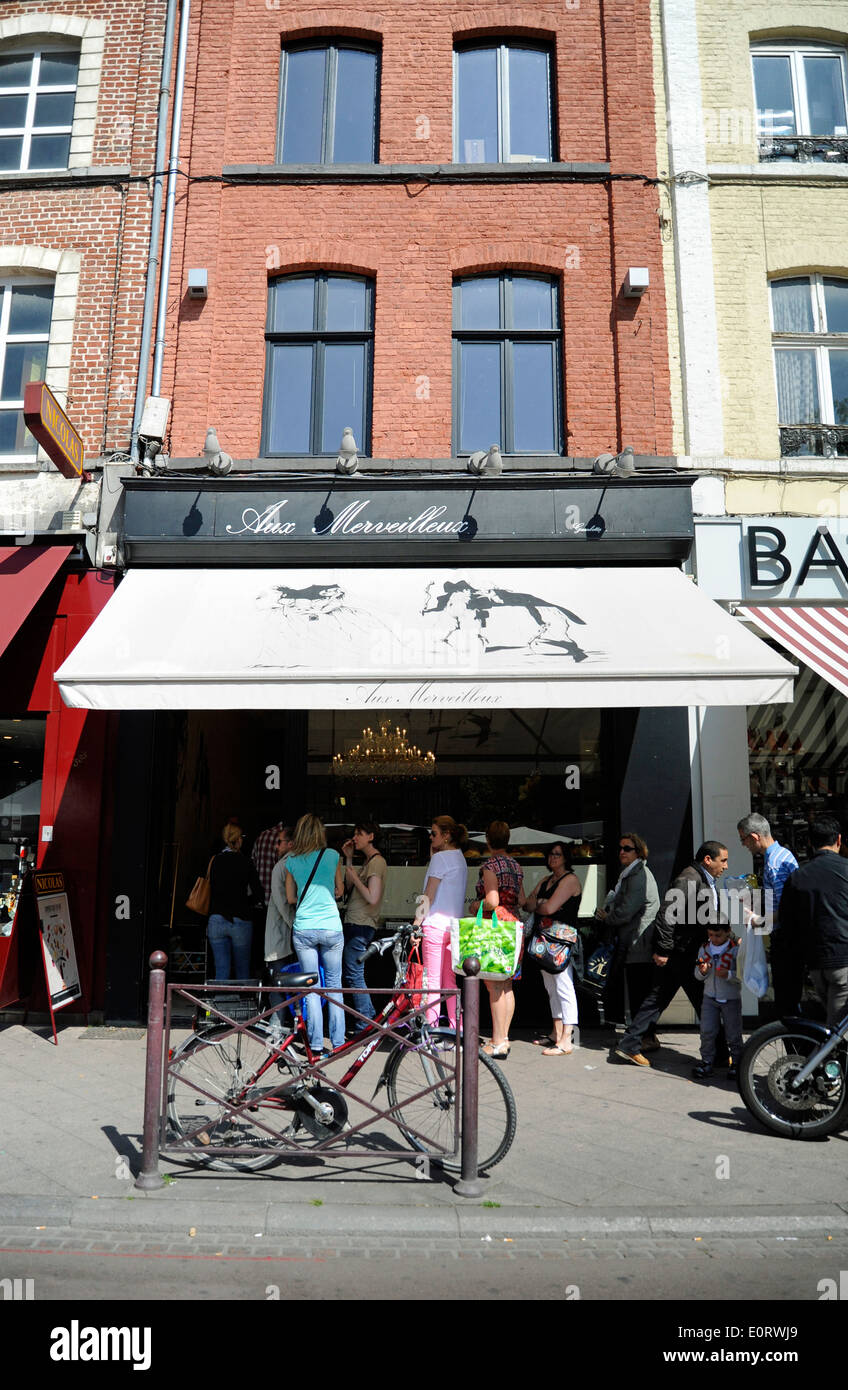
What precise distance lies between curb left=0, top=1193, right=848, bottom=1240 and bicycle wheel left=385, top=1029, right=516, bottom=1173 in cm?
52

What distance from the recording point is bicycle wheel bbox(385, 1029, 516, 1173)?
5.28 m

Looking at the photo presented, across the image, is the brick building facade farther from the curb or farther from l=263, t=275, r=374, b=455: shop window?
the curb

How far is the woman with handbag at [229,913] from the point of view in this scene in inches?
342

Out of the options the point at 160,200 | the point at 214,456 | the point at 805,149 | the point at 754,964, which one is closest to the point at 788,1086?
the point at 754,964

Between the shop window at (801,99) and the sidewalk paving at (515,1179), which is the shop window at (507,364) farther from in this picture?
the sidewalk paving at (515,1179)

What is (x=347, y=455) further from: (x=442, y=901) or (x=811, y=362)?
(x=811, y=362)

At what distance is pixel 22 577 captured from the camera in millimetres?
8938

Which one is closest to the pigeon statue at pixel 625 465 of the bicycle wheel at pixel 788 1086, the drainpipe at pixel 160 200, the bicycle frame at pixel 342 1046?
the drainpipe at pixel 160 200

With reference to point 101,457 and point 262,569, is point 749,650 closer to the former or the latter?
point 262,569

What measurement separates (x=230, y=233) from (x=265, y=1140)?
920 centimetres

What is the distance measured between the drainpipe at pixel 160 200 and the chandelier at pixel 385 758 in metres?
3.76

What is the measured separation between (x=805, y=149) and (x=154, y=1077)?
11.2 meters

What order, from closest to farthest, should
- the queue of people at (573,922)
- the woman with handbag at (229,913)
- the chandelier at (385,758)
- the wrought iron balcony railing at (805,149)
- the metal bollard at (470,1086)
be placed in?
the metal bollard at (470,1086), the queue of people at (573,922), the woman with handbag at (229,913), the chandelier at (385,758), the wrought iron balcony railing at (805,149)
